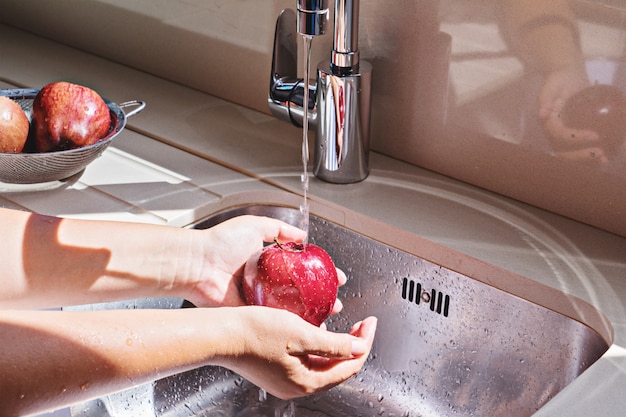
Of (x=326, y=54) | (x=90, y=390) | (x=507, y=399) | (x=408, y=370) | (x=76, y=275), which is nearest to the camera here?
(x=90, y=390)

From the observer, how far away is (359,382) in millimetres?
1261

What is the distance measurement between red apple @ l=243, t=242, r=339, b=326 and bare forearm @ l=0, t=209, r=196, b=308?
0.11 m

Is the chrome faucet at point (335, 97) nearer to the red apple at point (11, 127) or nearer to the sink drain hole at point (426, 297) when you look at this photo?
the sink drain hole at point (426, 297)

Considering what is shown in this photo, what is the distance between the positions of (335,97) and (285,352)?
457mm

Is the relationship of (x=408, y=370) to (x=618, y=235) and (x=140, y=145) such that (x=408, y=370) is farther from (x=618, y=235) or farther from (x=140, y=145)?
(x=140, y=145)

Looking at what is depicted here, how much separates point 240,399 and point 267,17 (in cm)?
63

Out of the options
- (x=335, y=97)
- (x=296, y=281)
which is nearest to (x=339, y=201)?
(x=335, y=97)

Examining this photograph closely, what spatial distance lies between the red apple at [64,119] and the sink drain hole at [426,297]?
0.50 meters

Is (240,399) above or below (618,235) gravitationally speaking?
below

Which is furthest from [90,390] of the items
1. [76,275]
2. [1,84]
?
[1,84]

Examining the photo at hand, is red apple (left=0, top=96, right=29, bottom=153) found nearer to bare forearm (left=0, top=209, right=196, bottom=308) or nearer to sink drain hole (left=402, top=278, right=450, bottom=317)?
bare forearm (left=0, top=209, right=196, bottom=308)

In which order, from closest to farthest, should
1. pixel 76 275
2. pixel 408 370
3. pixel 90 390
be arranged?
pixel 90 390, pixel 76 275, pixel 408 370

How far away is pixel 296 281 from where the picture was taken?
1.01m

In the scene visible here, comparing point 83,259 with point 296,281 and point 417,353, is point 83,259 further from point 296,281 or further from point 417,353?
point 417,353
